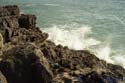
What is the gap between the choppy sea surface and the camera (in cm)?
3375

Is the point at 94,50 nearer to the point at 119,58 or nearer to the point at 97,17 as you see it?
the point at 119,58

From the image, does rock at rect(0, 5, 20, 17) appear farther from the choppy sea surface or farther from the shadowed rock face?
the choppy sea surface

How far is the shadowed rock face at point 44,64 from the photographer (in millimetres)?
→ 15938

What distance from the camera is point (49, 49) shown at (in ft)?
63.3

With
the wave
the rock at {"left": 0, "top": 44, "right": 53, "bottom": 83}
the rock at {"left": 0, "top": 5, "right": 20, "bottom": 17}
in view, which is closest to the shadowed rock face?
the rock at {"left": 0, "top": 44, "right": 53, "bottom": 83}

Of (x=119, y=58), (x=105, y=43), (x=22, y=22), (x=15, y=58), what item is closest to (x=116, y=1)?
(x=105, y=43)

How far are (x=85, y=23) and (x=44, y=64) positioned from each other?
2599 cm

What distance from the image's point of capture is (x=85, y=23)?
137ft

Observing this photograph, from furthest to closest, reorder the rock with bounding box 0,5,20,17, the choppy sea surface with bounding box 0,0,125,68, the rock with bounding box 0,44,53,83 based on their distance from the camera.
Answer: the choppy sea surface with bounding box 0,0,125,68
the rock with bounding box 0,5,20,17
the rock with bounding box 0,44,53,83

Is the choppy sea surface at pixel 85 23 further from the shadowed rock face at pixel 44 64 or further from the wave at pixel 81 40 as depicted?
the shadowed rock face at pixel 44 64

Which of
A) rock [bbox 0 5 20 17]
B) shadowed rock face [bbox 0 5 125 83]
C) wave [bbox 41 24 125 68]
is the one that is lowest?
wave [bbox 41 24 125 68]

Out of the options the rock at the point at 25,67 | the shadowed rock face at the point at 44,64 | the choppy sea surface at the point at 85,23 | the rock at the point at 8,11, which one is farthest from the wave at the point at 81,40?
the rock at the point at 25,67

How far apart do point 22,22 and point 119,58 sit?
30.3ft

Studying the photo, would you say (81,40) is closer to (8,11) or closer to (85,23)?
(85,23)
